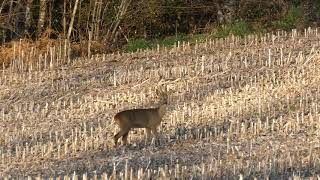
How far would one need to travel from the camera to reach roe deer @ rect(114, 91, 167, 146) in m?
12.6

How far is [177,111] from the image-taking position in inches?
567

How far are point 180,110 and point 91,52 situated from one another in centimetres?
936

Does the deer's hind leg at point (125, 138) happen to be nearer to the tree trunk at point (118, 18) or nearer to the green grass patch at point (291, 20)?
Result: the tree trunk at point (118, 18)

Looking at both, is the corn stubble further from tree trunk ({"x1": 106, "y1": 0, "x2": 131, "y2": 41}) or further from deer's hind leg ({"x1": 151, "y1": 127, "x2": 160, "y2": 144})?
tree trunk ({"x1": 106, "y1": 0, "x2": 131, "y2": 41})

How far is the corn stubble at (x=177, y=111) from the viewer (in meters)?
11.1

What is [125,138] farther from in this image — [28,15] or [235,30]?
[28,15]

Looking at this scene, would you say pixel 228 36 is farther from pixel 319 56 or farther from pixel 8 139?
pixel 8 139

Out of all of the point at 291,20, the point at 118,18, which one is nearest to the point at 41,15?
the point at 118,18

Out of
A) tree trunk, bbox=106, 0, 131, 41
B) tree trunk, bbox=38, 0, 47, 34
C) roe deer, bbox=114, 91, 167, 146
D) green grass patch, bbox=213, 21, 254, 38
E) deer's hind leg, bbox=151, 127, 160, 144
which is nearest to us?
roe deer, bbox=114, 91, 167, 146

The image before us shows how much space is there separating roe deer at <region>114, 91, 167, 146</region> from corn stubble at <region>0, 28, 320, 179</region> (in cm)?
21

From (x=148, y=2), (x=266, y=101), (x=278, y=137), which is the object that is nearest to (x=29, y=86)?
(x=266, y=101)

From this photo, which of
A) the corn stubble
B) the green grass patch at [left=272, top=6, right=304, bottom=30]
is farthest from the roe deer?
the green grass patch at [left=272, top=6, right=304, bottom=30]

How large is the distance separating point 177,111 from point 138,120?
6.18 ft

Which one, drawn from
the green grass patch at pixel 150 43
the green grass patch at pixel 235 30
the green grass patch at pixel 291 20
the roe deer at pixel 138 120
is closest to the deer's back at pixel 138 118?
the roe deer at pixel 138 120
